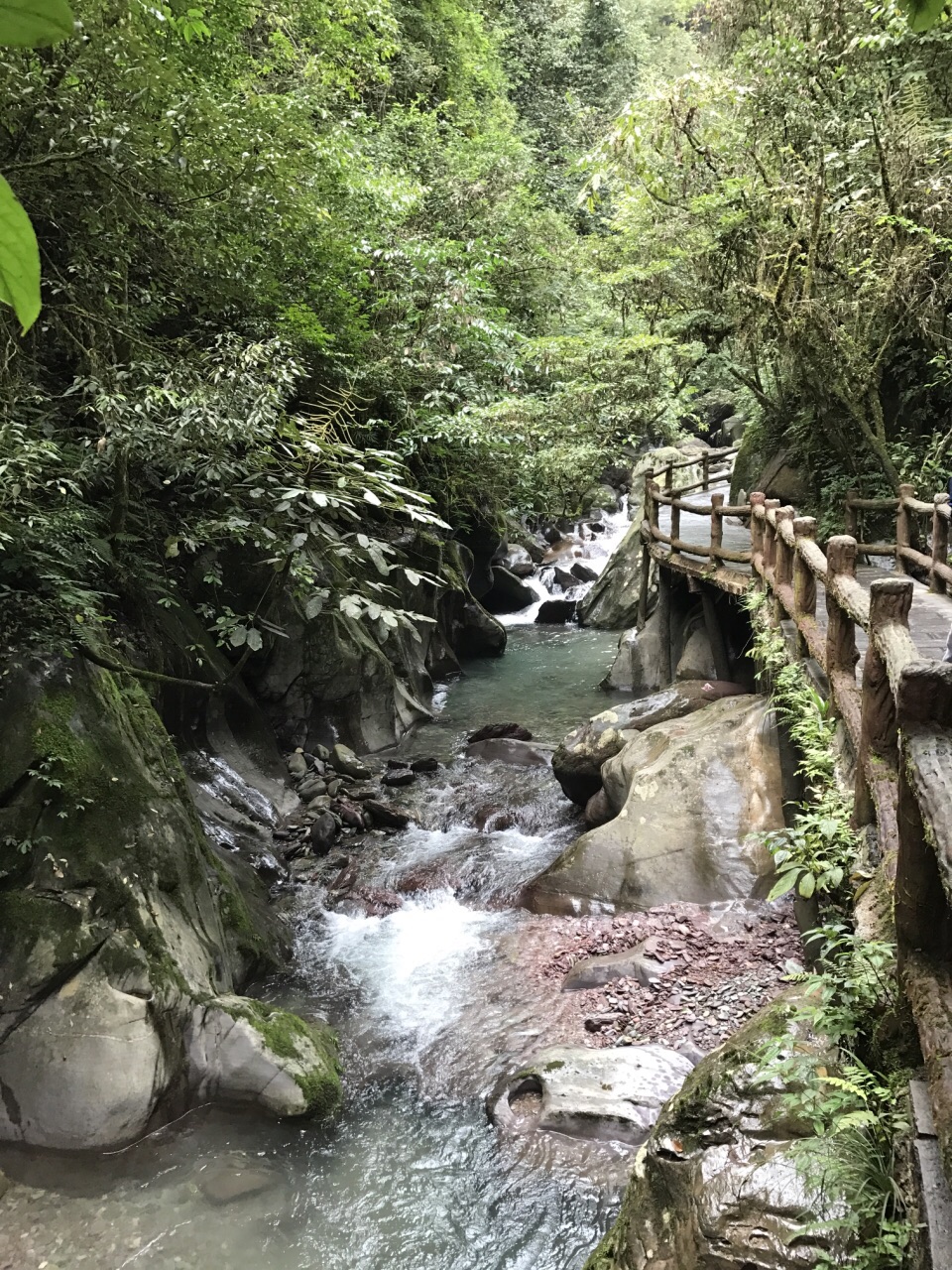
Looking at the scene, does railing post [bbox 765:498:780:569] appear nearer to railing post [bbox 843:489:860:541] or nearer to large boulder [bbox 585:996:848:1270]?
railing post [bbox 843:489:860:541]

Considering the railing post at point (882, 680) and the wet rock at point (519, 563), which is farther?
the wet rock at point (519, 563)

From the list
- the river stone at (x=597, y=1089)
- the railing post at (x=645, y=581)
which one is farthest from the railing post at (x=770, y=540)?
the railing post at (x=645, y=581)

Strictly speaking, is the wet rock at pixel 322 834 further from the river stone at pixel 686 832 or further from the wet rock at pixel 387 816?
the river stone at pixel 686 832

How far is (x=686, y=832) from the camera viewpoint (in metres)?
6.71

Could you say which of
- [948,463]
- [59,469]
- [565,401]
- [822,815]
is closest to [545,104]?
[565,401]

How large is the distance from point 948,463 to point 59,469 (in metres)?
11.0

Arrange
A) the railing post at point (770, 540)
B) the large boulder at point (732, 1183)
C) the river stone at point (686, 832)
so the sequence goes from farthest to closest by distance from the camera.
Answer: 1. the railing post at point (770, 540)
2. the river stone at point (686, 832)
3. the large boulder at point (732, 1183)

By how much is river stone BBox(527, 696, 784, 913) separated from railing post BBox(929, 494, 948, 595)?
2409mm

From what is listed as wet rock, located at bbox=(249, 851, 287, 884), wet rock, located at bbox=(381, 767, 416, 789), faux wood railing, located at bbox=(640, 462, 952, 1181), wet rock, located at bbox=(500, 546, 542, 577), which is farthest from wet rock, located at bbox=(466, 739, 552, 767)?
wet rock, located at bbox=(500, 546, 542, 577)

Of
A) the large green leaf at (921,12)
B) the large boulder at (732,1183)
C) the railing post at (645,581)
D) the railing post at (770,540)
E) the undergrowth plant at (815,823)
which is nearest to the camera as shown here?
the large green leaf at (921,12)

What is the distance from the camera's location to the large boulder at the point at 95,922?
451 cm

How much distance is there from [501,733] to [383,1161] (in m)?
7.04

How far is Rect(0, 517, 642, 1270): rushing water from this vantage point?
13.1 ft

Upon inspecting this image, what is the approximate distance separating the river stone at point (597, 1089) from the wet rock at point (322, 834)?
3.82 meters
